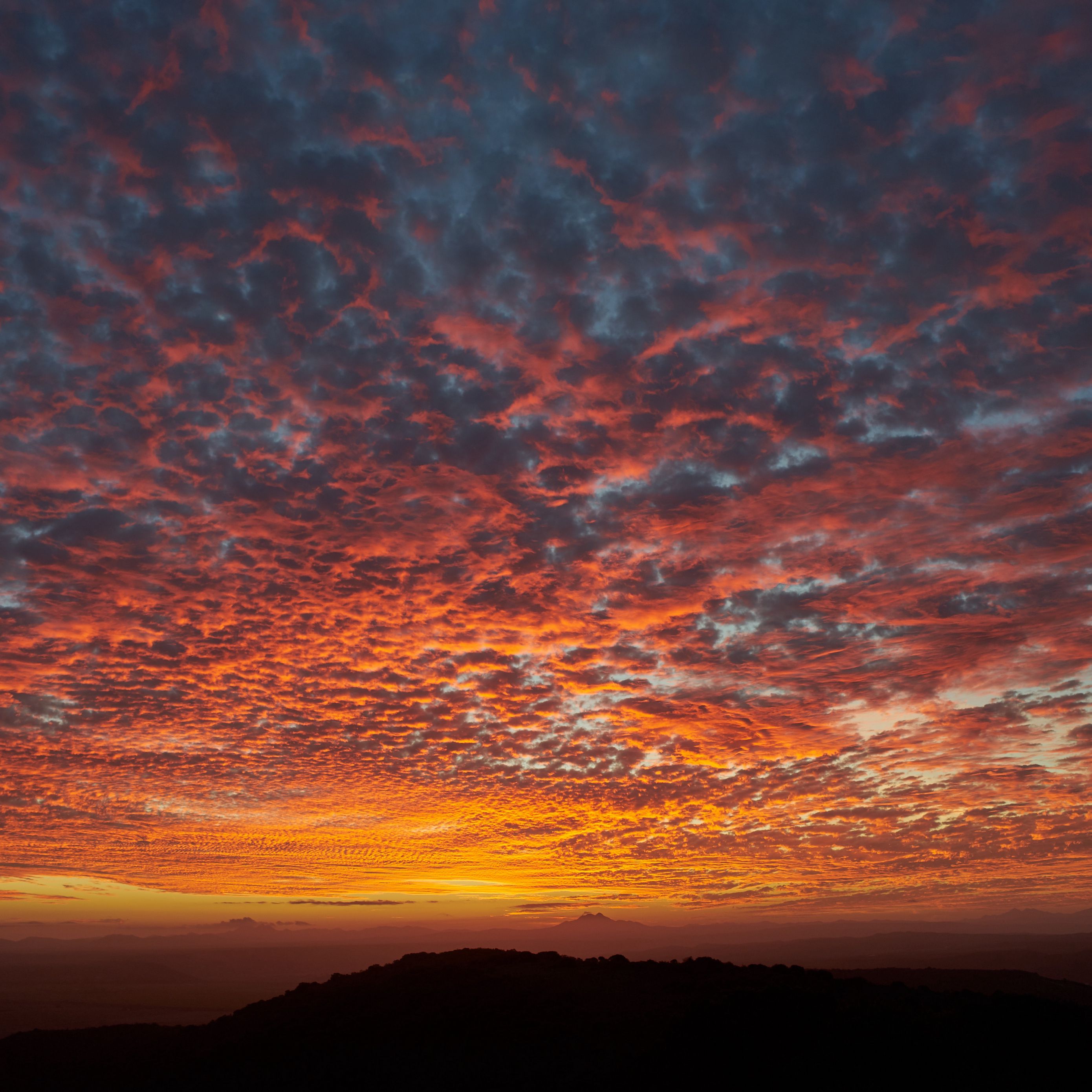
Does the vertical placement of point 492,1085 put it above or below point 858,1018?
below

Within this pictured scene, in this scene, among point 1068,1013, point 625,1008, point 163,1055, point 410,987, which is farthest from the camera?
point 410,987

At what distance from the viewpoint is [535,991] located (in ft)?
133

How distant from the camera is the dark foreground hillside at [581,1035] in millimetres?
28953

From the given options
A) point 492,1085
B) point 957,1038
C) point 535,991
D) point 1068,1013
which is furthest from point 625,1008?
point 1068,1013

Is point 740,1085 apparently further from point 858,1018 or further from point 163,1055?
point 163,1055

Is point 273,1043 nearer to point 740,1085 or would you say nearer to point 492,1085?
point 492,1085

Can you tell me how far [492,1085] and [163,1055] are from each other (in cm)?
2470

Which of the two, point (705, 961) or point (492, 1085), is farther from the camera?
point (705, 961)

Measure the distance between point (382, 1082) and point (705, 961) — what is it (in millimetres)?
23054

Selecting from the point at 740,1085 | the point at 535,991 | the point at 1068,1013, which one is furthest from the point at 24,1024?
the point at 1068,1013

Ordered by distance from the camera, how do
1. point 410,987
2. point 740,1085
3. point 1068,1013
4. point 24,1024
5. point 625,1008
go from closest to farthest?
point 740,1085 → point 1068,1013 → point 625,1008 → point 410,987 → point 24,1024

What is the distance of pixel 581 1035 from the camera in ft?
111

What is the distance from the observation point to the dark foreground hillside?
2895 centimetres

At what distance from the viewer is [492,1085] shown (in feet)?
103
